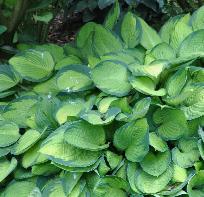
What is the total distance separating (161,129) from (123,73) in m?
0.26

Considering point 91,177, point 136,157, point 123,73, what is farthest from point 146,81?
point 91,177

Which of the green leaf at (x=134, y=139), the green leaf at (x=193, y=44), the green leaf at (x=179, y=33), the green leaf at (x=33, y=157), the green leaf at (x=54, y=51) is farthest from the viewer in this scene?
the green leaf at (x=54, y=51)

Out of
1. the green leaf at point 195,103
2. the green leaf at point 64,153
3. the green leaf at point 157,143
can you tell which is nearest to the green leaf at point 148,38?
the green leaf at point 195,103

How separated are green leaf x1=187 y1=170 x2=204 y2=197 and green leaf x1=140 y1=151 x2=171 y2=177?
10 centimetres

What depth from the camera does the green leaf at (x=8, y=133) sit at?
A: 1.69 m

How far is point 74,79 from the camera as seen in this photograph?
5.76 feet

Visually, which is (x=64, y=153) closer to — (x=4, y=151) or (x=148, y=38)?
(x=4, y=151)

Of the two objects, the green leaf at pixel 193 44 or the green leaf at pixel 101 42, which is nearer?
the green leaf at pixel 193 44

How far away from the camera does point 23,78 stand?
6.13ft

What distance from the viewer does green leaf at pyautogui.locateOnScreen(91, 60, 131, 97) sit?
166 centimetres

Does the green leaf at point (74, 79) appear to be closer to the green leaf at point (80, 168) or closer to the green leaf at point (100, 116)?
the green leaf at point (100, 116)

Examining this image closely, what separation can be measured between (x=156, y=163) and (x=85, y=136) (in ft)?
0.86

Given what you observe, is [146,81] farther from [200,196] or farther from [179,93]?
[200,196]

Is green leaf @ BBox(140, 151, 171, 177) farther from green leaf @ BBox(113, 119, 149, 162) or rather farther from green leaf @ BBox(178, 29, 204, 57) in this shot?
green leaf @ BBox(178, 29, 204, 57)
